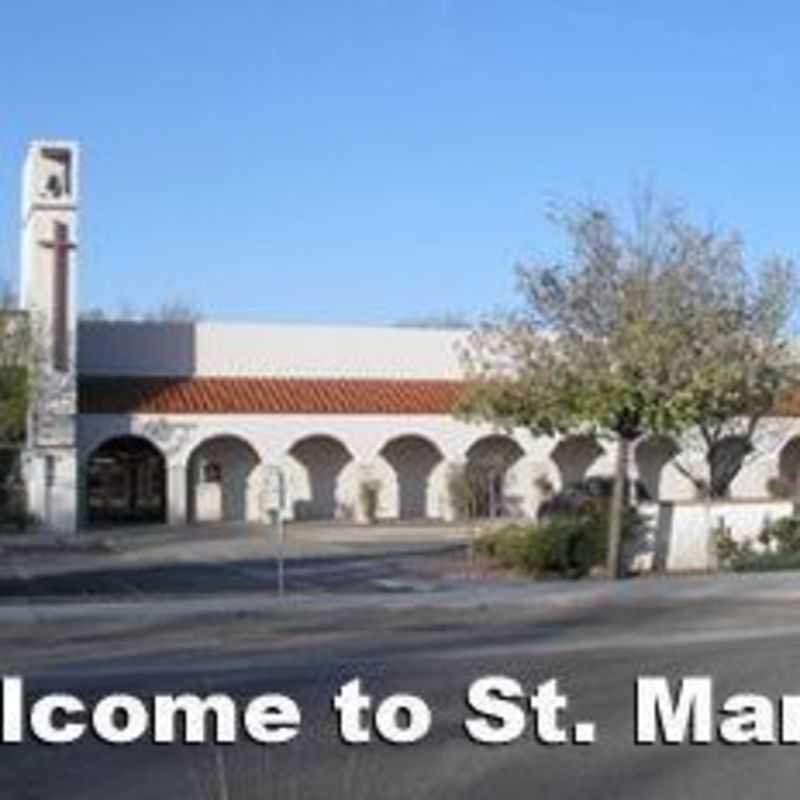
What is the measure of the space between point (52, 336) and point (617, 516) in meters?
23.8

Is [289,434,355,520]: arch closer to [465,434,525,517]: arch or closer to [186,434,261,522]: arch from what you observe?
[186,434,261,522]: arch

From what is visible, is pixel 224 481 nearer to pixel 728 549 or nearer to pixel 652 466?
pixel 652 466

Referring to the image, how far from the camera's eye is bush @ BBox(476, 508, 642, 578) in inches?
1375

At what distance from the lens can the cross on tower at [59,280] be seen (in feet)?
177

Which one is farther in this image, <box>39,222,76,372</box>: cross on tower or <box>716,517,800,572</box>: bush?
<box>39,222,76,372</box>: cross on tower

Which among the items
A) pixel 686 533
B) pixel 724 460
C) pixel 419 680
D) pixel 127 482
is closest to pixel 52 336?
pixel 127 482

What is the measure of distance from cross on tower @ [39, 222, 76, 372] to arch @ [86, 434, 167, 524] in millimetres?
4796

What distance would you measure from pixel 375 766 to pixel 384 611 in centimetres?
1506

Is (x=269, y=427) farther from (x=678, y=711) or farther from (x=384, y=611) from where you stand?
(x=678, y=711)

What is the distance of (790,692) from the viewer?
16.9 m

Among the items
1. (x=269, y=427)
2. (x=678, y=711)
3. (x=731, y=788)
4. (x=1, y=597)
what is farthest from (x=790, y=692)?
(x=269, y=427)

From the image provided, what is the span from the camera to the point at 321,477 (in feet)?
198

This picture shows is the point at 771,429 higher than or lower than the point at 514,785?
higher

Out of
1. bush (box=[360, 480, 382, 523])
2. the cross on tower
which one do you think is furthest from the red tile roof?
the cross on tower
